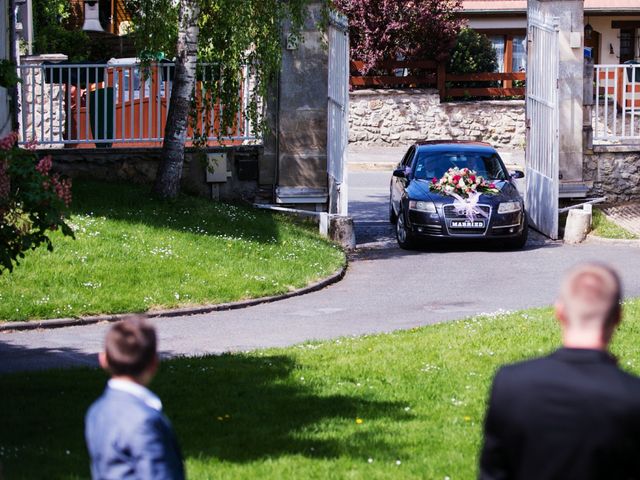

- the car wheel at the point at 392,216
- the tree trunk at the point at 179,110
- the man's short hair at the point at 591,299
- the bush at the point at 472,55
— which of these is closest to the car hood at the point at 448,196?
the car wheel at the point at 392,216

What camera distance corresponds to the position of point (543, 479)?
4.09 meters

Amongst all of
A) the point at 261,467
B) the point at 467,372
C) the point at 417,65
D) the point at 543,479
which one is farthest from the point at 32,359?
the point at 417,65

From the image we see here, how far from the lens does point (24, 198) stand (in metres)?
9.32

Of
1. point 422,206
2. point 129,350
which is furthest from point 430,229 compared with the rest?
point 129,350

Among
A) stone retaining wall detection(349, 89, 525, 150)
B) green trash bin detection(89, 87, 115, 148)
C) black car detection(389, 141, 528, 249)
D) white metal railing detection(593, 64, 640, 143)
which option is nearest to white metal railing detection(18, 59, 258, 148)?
green trash bin detection(89, 87, 115, 148)

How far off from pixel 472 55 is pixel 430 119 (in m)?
3.53

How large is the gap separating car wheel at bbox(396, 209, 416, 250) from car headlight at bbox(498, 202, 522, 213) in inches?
56.3

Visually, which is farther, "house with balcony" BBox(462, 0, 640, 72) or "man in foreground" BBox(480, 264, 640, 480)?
"house with balcony" BBox(462, 0, 640, 72)

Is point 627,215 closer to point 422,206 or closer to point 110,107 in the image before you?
point 422,206

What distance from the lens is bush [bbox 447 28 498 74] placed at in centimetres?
3791

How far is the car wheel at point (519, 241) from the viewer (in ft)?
65.0

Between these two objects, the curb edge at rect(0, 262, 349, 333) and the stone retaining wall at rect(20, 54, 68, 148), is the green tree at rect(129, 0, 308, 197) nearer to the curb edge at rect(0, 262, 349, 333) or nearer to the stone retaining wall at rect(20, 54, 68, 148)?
the stone retaining wall at rect(20, 54, 68, 148)

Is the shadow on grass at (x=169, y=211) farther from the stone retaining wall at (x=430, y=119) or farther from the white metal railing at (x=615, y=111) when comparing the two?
the stone retaining wall at (x=430, y=119)

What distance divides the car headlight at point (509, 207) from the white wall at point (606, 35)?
23.9m
